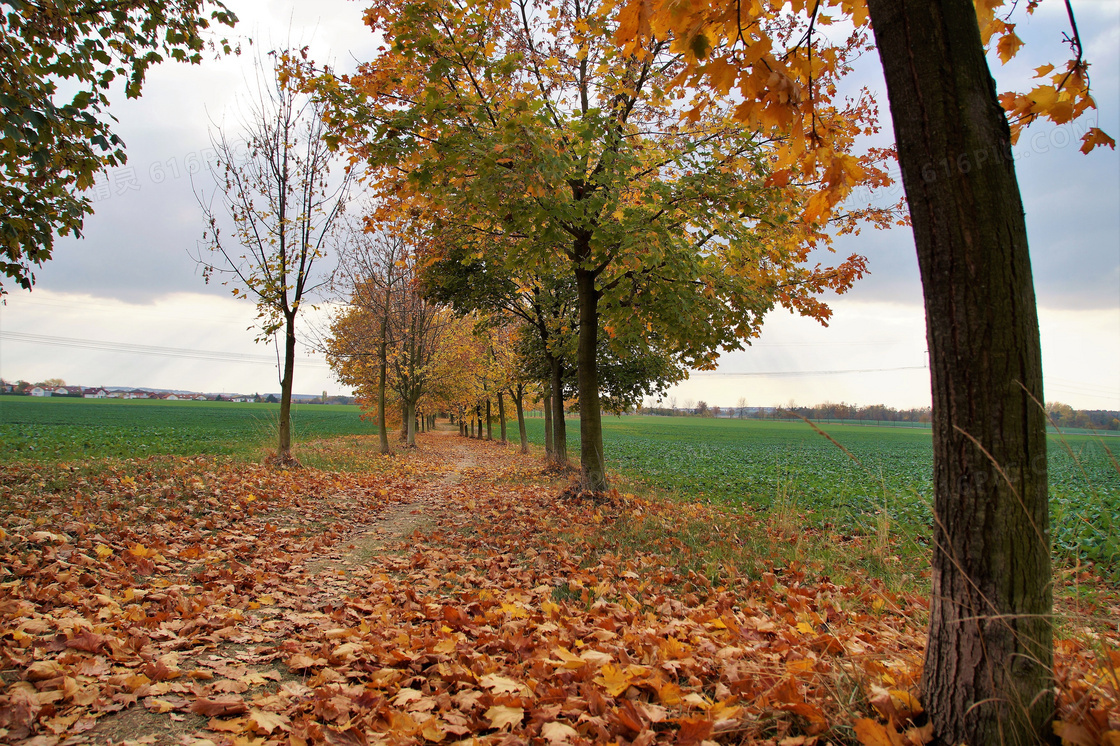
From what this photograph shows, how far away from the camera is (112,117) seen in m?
6.30

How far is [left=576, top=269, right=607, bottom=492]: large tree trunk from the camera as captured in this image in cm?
912

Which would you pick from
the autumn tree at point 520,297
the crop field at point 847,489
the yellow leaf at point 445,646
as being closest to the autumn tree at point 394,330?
the autumn tree at point 520,297

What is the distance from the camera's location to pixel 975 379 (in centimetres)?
183

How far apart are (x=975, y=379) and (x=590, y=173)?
6944mm

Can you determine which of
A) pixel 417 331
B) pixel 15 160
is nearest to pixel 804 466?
pixel 417 331

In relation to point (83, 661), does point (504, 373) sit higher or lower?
higher

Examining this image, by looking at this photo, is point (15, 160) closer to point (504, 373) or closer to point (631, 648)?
point (631, 648)

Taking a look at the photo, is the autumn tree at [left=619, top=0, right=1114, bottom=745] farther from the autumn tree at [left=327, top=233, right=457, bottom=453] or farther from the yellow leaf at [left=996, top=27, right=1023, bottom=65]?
the autumn tree at [left=327, top=233, right=457, bottom=453]

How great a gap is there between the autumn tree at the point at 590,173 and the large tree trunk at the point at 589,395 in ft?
0.09

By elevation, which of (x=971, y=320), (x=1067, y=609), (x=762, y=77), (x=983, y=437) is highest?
(x=762, y=77)

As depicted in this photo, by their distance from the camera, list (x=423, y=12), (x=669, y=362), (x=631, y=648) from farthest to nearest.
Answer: (x=669, y=362) < (x=423, y=12) < (x=631, y=648)

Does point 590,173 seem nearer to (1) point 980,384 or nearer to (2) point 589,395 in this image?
(2) point 589,395

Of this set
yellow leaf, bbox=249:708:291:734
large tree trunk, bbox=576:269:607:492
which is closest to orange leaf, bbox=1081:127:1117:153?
yellow leaf, bbox=249:708:291:734

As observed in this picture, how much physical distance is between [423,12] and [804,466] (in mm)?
19535
